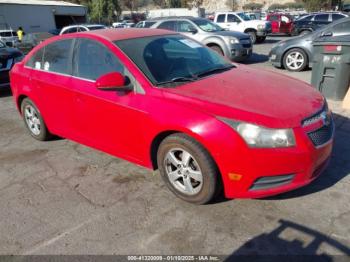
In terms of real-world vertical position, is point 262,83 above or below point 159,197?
above

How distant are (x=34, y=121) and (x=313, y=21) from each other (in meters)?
17.6

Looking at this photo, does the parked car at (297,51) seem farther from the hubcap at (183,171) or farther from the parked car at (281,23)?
the parked car at (281,23)

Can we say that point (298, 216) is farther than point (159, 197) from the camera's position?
No

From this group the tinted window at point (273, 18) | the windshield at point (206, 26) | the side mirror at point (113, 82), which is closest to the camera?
the side mirror at point (113, 82)

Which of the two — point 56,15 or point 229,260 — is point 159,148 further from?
point 56,15

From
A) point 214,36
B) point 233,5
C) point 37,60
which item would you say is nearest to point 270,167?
point 37,60

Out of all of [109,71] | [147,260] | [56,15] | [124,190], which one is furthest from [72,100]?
[56,15]

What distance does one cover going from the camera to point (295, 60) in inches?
368

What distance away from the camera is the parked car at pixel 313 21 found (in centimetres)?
1731

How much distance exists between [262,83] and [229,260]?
1.86m

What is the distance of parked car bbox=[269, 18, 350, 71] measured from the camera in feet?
28.6

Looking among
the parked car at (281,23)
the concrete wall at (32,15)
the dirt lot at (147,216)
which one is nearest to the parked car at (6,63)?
the dirt lot at (147,216)

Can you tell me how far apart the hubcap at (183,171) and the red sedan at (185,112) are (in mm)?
11

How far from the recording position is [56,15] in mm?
37562
